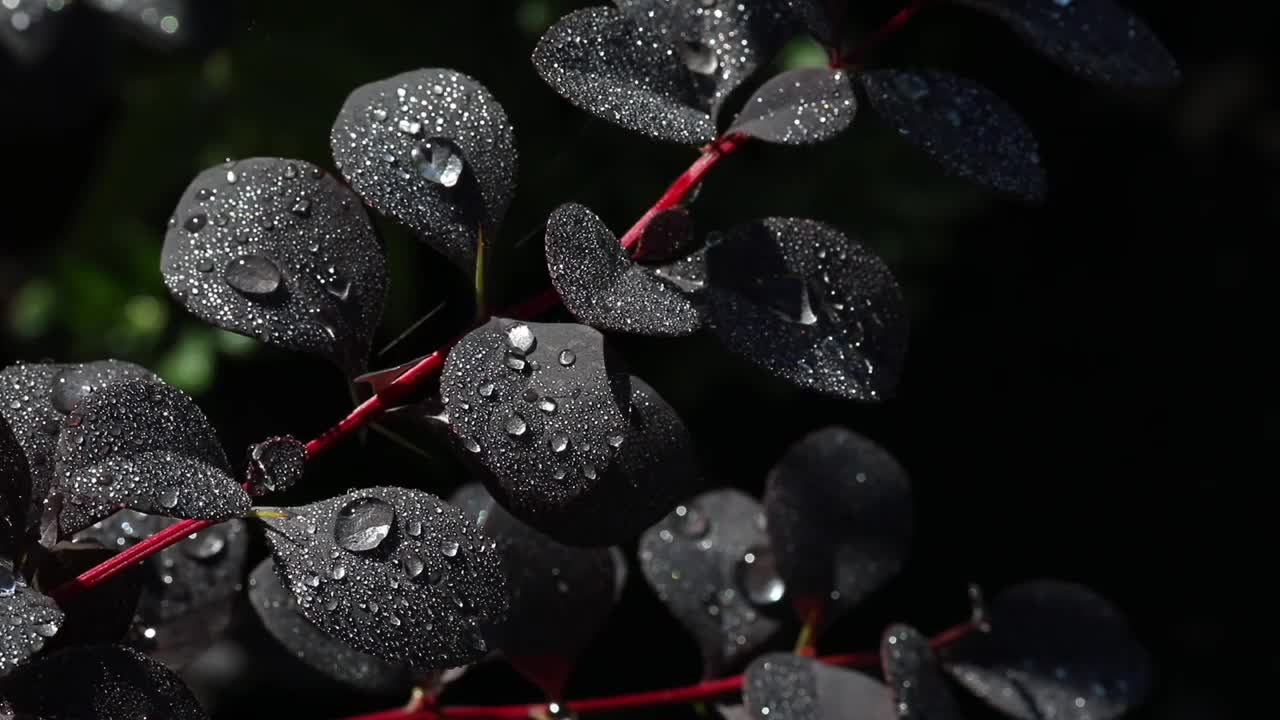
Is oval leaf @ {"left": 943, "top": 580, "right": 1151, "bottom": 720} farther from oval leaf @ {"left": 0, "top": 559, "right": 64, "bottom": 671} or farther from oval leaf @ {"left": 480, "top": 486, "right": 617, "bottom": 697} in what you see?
oval leaf @ {"left": 0, "top": 559, "right": 64, "bottom": 671}

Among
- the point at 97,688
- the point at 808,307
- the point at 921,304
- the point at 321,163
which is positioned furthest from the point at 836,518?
the point at 321,163

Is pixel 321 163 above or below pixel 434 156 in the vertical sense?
below

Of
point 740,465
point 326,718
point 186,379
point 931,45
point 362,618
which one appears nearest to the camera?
point 362,618

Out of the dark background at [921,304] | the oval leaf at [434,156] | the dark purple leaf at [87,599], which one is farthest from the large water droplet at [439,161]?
the dark background at [921,304]

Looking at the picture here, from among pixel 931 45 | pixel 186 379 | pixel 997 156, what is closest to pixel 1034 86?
pixel 931 45

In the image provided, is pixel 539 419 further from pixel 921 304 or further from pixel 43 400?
pixel 921 304

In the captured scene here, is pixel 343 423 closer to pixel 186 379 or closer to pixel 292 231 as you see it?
pixel 292 231
